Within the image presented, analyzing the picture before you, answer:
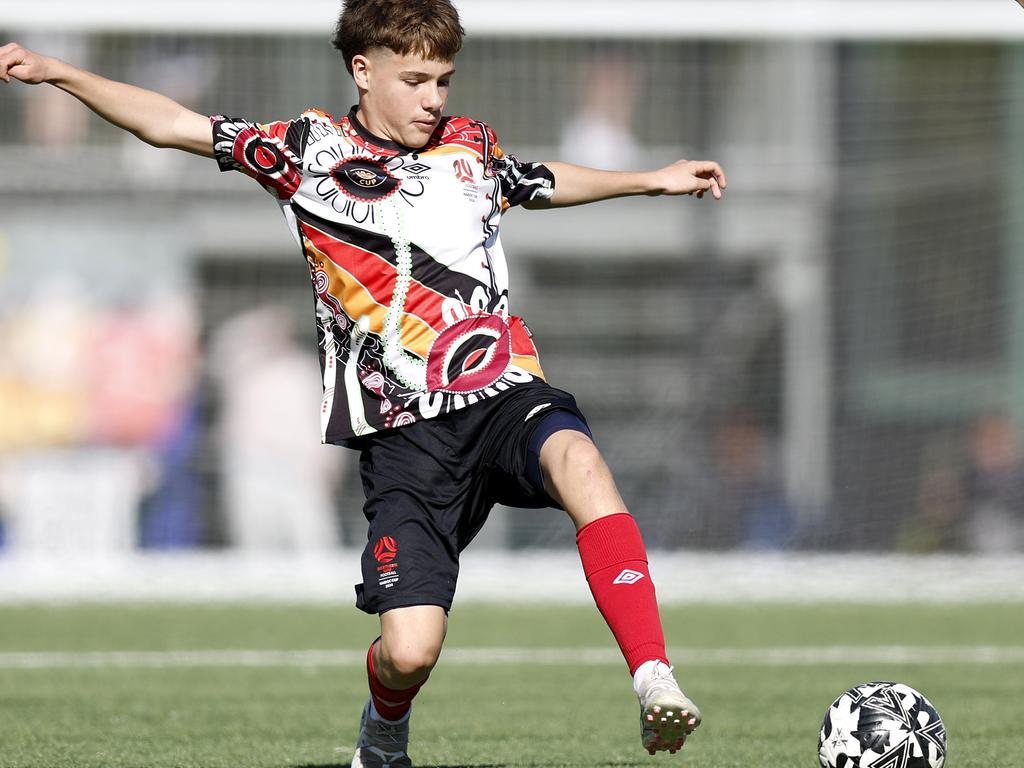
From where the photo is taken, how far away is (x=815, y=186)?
42.7 feet

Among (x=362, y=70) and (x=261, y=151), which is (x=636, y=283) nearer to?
(x=362, y=70)

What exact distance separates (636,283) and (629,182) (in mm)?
8333

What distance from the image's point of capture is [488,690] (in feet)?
23.5

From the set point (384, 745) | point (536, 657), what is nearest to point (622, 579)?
point (384, 745)

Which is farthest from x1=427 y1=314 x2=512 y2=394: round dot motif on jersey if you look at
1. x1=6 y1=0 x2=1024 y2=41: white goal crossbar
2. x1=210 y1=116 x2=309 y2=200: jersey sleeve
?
x1=6 y1=0 x2=1024 y2=41: white goal crossbar

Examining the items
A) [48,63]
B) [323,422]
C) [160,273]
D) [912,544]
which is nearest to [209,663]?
[323,422]

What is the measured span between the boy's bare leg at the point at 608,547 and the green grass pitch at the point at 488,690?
3.72 ft

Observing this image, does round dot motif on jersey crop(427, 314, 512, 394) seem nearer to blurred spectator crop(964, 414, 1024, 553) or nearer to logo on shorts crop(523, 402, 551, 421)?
logo on shorts crop(523, 402, 551, 421)

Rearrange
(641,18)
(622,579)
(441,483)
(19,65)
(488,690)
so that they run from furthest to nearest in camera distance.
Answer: (641,18) < (488,690) < (441,483) < (19,65) < (622,579)

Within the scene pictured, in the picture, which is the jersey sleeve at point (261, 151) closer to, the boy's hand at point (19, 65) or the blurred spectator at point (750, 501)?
the boy's hand at point (19, 65)

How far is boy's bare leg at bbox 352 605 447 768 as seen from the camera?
4.36 meters

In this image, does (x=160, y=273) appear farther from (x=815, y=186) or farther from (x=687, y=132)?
(x=815, y=186)

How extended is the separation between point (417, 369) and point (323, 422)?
33 centimetres

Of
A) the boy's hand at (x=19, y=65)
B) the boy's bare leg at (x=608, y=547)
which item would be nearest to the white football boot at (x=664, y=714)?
the boy's bare leg at (x=608, y=547)
